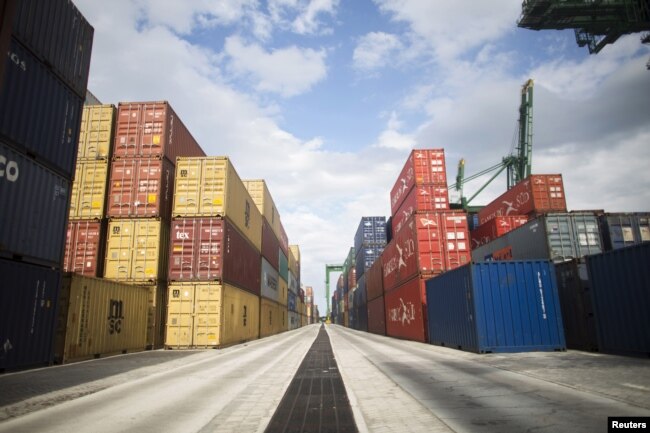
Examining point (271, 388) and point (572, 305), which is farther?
point (572, 305)

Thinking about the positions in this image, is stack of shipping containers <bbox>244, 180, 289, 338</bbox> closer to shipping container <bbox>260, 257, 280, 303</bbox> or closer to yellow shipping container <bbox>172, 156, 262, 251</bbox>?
shipping container <bbox>260, 257, 280, 303</bbox>

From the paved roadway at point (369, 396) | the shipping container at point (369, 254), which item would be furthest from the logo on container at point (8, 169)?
the shipping container at point (369, 254)

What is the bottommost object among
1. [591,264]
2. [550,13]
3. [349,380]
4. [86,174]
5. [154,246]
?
[349,380]

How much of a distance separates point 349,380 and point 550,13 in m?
27.8

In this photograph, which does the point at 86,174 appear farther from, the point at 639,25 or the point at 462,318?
the point at 639,25

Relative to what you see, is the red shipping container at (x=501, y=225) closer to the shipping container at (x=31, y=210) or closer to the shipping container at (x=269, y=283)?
the shipping container at (x=269, y=283)

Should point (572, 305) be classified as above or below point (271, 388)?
above

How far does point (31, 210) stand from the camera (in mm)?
11891

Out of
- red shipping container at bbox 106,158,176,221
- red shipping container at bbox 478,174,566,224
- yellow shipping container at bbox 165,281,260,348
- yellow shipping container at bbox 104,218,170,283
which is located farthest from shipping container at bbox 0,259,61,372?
red shipping container at bbox 478,174,566,224

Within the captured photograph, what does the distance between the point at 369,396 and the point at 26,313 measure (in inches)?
413

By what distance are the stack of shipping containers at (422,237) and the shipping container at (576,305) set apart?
19.6 feet

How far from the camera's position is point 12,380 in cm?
991

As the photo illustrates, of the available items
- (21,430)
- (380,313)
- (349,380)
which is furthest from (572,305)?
(380,313)

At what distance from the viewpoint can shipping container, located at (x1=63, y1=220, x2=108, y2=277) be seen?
19734 mm
